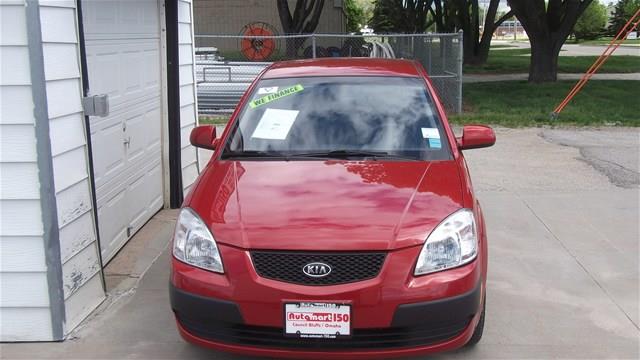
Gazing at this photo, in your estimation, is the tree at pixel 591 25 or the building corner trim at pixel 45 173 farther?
A: the tree at pixel 591 25

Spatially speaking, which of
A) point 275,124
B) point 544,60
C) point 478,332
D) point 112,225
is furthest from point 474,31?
point 478,332

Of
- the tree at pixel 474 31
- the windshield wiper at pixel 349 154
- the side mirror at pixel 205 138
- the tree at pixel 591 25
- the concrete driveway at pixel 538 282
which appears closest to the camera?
the concrete driveway at pixel 538 282

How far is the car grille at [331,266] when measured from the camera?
3170 millimetres

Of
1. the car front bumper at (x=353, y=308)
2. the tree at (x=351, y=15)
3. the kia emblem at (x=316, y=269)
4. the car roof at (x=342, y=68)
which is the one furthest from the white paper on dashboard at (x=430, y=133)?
the tree at (x=351, y=15)

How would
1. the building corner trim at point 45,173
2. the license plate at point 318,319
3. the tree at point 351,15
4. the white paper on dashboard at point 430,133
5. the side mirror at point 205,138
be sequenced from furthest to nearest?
the tree at point 351,15
the side mirror at point 205,138
the white paper on dashboard at point 430,133
the building corner trim at point 45,173
the license plate at point 318,319

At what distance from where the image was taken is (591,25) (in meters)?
67.8

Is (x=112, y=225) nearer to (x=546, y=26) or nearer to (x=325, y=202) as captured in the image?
(x=325, y=202)

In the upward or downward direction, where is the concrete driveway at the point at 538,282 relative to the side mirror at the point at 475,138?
downward

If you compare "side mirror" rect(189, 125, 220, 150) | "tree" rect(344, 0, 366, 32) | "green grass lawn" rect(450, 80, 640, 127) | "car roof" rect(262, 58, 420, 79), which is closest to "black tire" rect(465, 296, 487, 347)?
"car roof" rect(262, 58, 420, 79)

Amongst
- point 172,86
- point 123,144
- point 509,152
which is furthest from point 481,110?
point 123,144

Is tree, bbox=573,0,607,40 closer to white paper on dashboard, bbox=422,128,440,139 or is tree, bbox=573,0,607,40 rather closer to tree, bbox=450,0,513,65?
tree, bbox=450,0,513,65

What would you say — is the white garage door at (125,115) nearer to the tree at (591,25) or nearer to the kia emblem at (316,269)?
the kia emblem at (316,269)

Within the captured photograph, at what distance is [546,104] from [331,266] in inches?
475

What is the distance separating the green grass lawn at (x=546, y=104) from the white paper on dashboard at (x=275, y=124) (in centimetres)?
836
